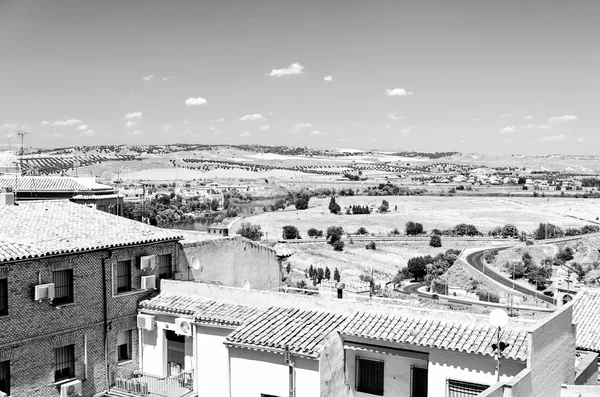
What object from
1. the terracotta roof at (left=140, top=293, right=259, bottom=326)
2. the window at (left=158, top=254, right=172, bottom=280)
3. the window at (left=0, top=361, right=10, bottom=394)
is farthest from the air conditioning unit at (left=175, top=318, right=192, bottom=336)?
the window at (left=0, top=361, right=10, bottom=394)

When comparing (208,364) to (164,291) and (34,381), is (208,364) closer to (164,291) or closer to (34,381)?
(164,291)

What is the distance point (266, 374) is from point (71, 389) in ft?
16.6

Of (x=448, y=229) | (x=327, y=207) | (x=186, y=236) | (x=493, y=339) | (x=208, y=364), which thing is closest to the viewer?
(x=493, y=339)

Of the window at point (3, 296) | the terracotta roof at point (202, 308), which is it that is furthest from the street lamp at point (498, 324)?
the window at point (3, 296)

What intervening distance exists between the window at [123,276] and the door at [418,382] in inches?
334

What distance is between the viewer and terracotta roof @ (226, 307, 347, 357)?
14.0m

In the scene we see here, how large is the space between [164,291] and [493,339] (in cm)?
980

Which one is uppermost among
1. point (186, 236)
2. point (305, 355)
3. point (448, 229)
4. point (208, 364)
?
point (186, 236)

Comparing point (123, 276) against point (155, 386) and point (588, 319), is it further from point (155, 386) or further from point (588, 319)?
point (588, 319)

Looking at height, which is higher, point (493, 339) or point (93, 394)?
point (493, 339)

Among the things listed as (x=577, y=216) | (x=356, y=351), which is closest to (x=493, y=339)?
(x=356, y=351)

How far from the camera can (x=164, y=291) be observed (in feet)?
60.0

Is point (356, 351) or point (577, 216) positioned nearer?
point (356, 351)

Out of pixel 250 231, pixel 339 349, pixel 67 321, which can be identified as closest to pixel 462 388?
pixel 339 349
